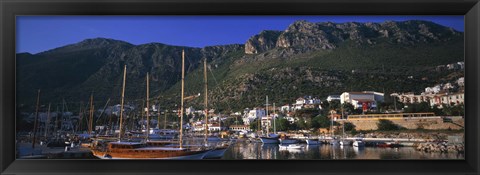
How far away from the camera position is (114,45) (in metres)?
4.07

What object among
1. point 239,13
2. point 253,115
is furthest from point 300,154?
point 239,13

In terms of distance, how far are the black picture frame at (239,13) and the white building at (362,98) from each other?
591 cm

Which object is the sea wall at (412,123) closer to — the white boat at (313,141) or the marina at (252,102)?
the marina at (252,102)

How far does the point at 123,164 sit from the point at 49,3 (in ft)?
4.26

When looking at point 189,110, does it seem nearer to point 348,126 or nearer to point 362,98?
point 362,98

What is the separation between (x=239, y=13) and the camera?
2.67m

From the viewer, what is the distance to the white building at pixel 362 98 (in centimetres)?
874

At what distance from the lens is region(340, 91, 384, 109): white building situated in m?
8.74

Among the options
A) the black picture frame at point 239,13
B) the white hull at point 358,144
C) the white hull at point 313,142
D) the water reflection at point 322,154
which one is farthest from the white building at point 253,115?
the black picture frame at point 239,13

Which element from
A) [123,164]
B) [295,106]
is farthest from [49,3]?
[295,106]

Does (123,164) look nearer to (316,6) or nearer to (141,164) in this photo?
(141,164)

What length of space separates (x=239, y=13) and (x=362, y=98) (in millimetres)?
6899

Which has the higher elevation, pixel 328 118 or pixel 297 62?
pixel 297 62

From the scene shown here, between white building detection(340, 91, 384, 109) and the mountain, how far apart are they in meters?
0.19
